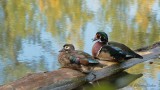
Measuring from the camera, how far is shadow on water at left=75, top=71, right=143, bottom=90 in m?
5.48

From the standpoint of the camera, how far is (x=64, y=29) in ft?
32.1

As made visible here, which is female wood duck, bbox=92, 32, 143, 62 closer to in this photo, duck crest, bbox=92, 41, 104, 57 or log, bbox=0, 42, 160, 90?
duck crest, bbox=92, 41, 104, 57

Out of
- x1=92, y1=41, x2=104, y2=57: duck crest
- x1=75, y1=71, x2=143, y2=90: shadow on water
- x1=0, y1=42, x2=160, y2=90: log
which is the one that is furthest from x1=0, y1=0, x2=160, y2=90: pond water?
x1=92, y1=41, x2=104, y2=57: duck crest

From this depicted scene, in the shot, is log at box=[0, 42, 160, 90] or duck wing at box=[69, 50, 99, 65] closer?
log at box=[0, 42, 160, 90]

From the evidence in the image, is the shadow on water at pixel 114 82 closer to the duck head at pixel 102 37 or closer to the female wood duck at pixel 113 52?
the female wood duck at pixel 113 52

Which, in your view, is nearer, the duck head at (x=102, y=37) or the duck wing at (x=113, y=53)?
the duck wing at (x=113, y=53)


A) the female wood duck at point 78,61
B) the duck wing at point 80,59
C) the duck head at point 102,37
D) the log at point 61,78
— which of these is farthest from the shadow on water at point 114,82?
the duck head at point 102,37

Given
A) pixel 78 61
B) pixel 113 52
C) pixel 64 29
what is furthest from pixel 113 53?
pixel 64 29

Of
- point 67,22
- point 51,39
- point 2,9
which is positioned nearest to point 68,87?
point 51,39

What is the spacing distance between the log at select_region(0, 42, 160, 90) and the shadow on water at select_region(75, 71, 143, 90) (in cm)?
7

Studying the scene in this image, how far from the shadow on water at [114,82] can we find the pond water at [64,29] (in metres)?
0.11

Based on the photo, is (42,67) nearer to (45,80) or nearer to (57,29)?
(45,80)

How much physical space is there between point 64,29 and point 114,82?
412 centimetres

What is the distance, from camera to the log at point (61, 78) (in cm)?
456
